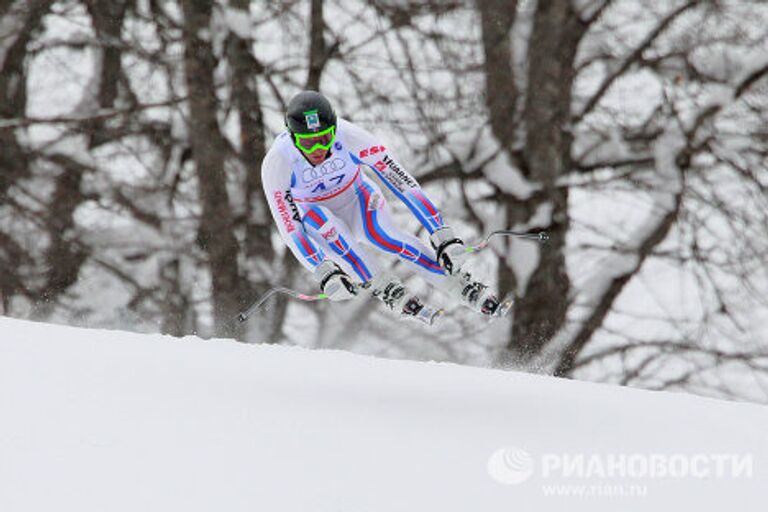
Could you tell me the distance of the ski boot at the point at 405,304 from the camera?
345 inches

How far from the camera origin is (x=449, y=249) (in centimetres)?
877

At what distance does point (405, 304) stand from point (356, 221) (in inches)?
30.6

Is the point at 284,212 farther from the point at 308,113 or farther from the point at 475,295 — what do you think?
the point at 475,295

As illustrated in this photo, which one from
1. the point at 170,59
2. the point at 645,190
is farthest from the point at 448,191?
the point at 170,59

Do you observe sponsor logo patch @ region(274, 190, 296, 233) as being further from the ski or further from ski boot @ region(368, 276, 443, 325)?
ski boot @ region(368, 276, 443, 325)

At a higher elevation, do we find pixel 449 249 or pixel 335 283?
pixel 449 249

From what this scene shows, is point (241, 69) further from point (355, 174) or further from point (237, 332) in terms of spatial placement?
point (355, 174)

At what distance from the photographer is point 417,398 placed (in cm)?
825

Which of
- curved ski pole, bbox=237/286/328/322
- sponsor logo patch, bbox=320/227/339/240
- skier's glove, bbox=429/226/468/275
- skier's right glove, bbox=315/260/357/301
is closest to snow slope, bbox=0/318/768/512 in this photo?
curved ski pole, bbox=237/286/328/322

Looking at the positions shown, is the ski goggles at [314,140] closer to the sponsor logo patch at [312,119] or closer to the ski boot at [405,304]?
the sponsor logo patch at [312,119]

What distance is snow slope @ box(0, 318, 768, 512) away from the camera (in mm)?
5840

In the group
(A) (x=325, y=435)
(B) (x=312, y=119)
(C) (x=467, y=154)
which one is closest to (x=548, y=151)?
(C) (x=467, y=154)

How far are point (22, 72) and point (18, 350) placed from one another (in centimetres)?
1374

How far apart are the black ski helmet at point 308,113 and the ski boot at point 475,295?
1401 millimetres
